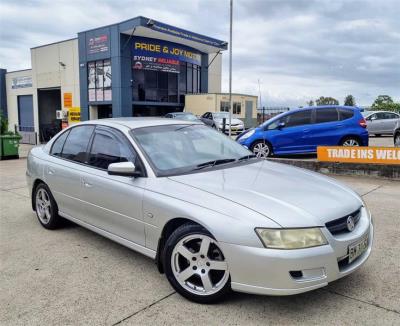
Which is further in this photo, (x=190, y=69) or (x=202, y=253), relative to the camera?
(x=190, y=69)

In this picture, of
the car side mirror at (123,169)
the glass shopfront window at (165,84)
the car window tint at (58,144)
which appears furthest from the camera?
the glass shopfront window at (165,84)

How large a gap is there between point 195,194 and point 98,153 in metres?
1.62

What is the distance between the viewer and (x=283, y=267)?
2.62 metres

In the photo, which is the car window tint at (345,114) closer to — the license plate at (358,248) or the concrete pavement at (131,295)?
the concrete pavement at (131,295)

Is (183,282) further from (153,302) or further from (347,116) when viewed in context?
(347,116)

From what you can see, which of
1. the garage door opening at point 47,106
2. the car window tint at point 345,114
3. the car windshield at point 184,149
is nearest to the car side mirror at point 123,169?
the car windshield at point 184,149

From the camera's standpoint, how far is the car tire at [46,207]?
491 centimetres

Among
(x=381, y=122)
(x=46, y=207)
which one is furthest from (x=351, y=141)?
(x=381, y=122)

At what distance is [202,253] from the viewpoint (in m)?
2.99

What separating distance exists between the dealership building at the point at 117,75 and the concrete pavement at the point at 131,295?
77.9 ft

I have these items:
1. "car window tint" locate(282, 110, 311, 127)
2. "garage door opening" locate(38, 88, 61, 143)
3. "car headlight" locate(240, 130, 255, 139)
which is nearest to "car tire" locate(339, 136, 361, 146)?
"car window tint" locate(282, 110, 311, 127)

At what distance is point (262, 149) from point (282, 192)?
8.00 m

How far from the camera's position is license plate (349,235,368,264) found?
2.93 meters

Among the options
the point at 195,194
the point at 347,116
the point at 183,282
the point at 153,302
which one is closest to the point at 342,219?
the point at 195,194
